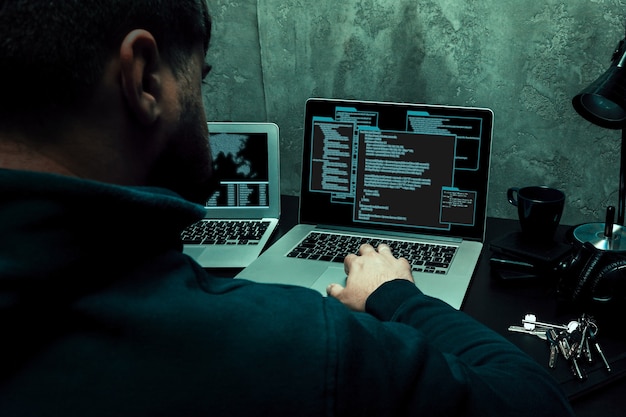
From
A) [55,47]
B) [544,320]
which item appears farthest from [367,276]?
[55,47]

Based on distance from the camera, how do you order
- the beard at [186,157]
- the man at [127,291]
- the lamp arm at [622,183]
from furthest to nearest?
the lamp arm at [622,183] < the beard at [186,157] < the man at [127,291]

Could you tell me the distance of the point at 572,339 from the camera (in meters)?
0.98

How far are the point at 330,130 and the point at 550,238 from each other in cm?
55

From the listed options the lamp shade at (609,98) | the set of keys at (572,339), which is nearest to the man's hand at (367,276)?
the set of keys at (572,339)

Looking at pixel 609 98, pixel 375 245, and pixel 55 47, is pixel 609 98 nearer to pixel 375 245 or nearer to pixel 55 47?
pixel 375 245

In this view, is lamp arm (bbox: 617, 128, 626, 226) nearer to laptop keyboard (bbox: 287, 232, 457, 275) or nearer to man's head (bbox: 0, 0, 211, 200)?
laptop keyboard (bbox: 287, 232, 457, 275)

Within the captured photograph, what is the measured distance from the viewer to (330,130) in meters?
1.46

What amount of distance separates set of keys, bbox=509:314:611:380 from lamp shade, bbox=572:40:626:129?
0.38 metres

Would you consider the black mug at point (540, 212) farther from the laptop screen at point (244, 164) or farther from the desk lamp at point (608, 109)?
the laptop screen at point (244, 164)

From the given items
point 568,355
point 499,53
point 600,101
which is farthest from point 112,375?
point 499,53

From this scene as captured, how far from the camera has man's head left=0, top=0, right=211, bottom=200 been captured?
532 millimetres

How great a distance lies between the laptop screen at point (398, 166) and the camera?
4.50ft

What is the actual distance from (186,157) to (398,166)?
77 cm

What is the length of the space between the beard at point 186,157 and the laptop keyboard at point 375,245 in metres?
0.60
